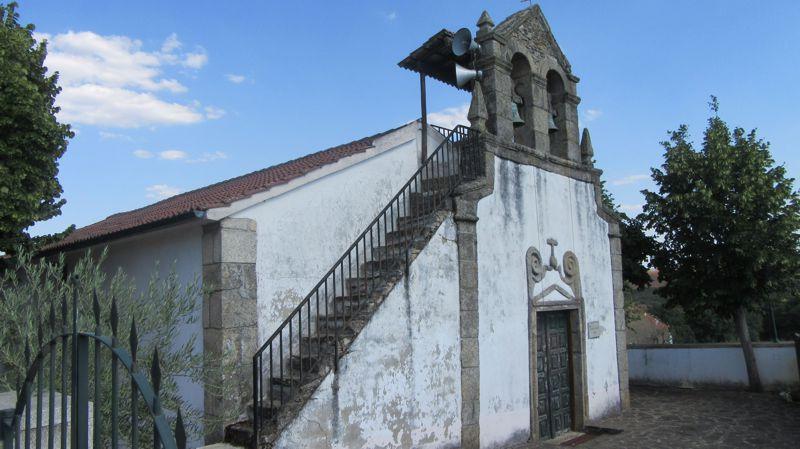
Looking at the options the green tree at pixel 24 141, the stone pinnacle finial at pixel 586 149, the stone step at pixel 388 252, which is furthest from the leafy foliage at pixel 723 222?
the green tree at pixel 24 141

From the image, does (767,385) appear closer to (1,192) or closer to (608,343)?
(608,343)

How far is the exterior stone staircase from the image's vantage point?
17.7ft

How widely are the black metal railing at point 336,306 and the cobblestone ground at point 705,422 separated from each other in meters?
3.36

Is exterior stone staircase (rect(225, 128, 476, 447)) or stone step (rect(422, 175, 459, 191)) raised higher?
stone step (rect(422, 175, 459, 191))

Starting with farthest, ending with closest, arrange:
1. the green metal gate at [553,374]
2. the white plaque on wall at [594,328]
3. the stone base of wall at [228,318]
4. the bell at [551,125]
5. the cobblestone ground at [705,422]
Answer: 1. the bell at [551,125]
2. the white plaque on wall at [594,328]
3. the green metal gate at [553,374]
4. the cobblestone ground at [705,422]
5. the stone base of wall at [228,318]

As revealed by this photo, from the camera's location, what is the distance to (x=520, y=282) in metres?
8.30

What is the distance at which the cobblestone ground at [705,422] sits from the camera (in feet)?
26.7

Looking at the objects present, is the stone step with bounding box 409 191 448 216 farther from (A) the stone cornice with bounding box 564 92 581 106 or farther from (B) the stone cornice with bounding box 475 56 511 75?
(A) the stone cornice with bounding box 564 92 581 106

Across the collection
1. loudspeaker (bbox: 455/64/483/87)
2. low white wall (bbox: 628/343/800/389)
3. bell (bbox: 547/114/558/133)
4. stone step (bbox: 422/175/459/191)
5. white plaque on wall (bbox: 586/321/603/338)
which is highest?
loudspeaker (bbox: 455/64/483/87)

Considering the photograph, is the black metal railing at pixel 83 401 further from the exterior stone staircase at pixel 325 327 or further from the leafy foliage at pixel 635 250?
the leafy foliage at pixel 635 250

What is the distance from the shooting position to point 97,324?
7.63 feet

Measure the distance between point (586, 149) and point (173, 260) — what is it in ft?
23.6

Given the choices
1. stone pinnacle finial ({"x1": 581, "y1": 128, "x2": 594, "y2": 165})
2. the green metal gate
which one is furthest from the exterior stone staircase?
stone pinnacle finial ({"x1": 581, "y1": 128, "x2": 594, "y2": 165})

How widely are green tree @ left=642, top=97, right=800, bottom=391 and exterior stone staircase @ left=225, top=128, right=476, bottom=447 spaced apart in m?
6.66
